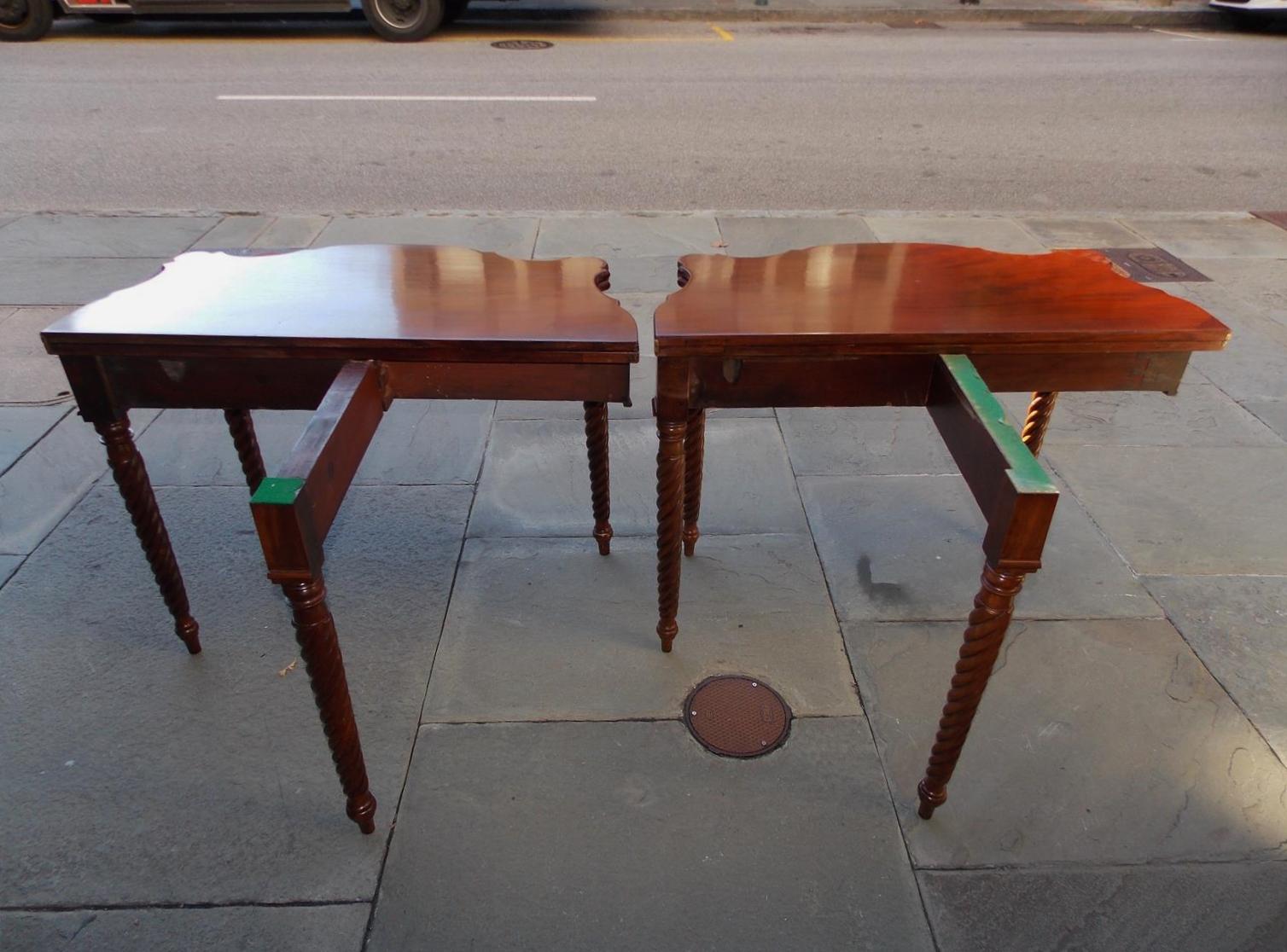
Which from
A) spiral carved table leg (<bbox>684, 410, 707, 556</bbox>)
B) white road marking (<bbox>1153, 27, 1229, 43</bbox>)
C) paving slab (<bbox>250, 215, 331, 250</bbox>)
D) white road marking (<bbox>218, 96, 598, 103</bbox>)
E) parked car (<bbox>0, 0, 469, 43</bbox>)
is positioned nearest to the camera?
spiral carved table leg (<bbox>684, 410, 707, 556</bbox>)

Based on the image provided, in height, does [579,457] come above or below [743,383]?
below

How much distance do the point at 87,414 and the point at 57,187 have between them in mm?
5365

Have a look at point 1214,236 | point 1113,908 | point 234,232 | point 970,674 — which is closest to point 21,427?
point 234,232

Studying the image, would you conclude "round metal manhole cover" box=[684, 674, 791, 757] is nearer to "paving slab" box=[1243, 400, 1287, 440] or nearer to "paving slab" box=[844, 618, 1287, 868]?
"paving slab" box=[844, 618, 1287, 868]

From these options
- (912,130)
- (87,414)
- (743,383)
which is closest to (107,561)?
(87,414)

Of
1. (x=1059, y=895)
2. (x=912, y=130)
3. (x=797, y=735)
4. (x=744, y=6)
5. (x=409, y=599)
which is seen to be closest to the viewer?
(x=1059, y=895)

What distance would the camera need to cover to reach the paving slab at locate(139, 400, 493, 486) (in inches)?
132

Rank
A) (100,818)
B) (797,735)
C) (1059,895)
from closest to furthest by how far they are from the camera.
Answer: (1059,895), (100,818), (797,735)

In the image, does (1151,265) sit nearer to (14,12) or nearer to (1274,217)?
(1274,217)

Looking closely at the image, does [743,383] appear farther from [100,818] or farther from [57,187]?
[57,187]

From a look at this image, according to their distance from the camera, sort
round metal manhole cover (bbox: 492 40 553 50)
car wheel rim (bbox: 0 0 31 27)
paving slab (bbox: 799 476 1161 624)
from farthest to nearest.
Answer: round metal manhole cover (bbox: 492 40 553 50)
car wheel rim (bbox: 0 0 31 27)
paving slab (bbox: 799 476 1161 624)

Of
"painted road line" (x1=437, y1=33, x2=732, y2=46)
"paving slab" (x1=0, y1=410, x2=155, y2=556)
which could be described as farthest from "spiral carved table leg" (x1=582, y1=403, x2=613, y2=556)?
"painted road line" (x1=437, y1=33, x2=732, y2=46)

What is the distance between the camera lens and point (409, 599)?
8.98ft

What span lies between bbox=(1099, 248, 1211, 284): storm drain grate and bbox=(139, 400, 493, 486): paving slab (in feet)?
12.6
